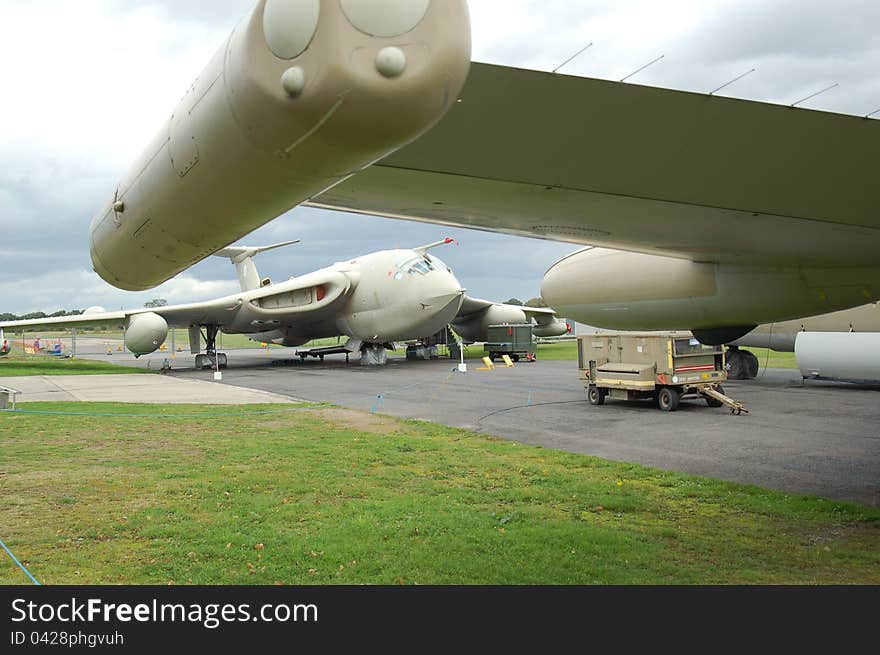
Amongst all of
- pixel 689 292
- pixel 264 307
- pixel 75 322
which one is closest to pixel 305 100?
pixel 689 292

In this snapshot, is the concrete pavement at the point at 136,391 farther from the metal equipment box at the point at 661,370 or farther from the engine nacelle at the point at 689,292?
the engine nacelle at the point at 689,292

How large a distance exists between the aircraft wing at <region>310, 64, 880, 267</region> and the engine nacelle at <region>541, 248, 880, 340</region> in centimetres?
154

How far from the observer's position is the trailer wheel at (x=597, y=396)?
14.1 m

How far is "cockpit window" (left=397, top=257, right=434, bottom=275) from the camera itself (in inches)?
1012

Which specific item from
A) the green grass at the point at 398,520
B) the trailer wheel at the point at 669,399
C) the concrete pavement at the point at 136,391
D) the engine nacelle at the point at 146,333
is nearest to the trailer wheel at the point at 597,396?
the trailer wheel at the point at 669,399

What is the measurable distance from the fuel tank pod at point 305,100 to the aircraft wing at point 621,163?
0.61 metres

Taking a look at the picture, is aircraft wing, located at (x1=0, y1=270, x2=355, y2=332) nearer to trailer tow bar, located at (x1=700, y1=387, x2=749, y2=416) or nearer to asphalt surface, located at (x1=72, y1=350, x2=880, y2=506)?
asphalt surface, located at (x1=72, y1=350, x2=880, y2=506)

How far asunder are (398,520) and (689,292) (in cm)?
340

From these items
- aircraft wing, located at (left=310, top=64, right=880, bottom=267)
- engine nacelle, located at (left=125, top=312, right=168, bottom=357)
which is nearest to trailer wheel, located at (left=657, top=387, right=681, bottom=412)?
aircraft wing, located at (left=310, top=64, right=880, bottom=267)

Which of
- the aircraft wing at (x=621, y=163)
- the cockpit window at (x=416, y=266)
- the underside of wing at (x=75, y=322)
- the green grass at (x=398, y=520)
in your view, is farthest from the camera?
the underside of wing at (x=75, y=322)

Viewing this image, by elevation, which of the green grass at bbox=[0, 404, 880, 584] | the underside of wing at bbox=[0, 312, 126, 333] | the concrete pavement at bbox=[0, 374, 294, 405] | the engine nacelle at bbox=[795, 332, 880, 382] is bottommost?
the green grass at bbox=[0, 404, 880, 584]

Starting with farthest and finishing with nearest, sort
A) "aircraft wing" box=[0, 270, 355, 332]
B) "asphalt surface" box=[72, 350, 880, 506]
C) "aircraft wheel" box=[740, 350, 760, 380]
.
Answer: "aircraft wing" box=[0, 270, 355, 332] → "aircraft wheel" box=[740, 350, 760, 380] → "asphalt surface" box=[72, 350, 880, 506]
